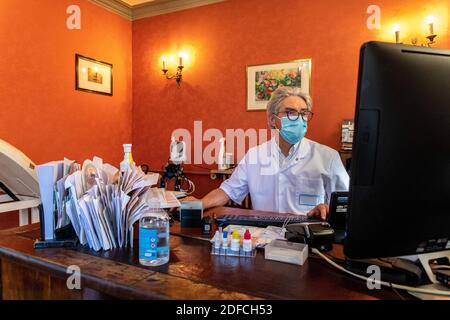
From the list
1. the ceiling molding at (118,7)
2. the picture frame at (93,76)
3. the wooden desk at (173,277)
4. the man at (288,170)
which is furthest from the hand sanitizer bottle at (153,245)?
the ceiling molding at (118,7)

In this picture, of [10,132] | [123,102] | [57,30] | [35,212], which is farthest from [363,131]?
[123,102]

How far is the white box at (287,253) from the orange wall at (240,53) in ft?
7.89

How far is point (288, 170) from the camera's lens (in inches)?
74.1

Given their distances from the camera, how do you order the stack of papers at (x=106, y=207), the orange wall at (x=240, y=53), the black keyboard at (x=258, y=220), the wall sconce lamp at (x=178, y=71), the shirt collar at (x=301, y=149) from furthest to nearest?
the wall sconce lamp at (x=178, y=71) → the orange wall at (x=240, y=53) → the shirt collar at (x=301, y=149) → the black keyboard at (x=258, y=220) → the stack of papers at (x=106, y=207)

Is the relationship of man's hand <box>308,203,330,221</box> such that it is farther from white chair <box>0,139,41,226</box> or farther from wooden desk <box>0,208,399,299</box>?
white chair <box>0,139,41,226</box>

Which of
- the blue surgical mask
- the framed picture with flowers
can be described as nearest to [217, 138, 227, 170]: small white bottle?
the framed picture with flowers

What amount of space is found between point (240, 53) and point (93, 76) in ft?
5.98

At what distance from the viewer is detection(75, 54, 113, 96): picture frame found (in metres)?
3.55

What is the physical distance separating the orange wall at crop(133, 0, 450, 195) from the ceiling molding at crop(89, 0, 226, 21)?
73mm

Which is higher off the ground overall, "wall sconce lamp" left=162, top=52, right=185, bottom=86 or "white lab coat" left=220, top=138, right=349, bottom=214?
"wall sconce lamp" left=162, top=52, right=185, bottom=86

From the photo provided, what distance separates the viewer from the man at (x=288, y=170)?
1785 millimetres

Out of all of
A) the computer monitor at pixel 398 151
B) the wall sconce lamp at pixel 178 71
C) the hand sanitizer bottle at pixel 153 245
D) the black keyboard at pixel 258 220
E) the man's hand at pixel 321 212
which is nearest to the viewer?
the computer monitor at pixel 398 151

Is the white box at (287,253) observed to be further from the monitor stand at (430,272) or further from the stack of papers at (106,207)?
the stack of papers at (106,207)
